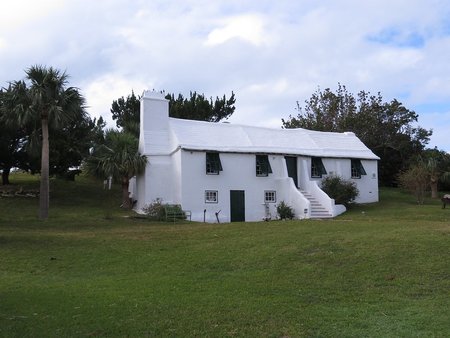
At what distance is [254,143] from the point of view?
3172 cm

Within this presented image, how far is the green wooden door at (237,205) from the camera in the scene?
1177 inches

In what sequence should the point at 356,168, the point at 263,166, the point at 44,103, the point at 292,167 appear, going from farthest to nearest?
1. the point at 356,168
2. the point at 292,167
3. the point at 263,166
4. the point at 44,103

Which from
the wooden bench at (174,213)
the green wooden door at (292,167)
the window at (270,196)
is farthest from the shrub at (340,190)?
the wooden bench at (174,213)

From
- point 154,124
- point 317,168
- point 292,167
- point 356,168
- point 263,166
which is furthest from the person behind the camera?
point 356,168

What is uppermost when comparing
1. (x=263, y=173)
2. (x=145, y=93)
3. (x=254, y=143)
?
(x=145, y=93)

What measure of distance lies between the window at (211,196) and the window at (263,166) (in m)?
3.17

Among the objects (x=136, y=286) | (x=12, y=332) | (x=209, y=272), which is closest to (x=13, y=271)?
(x=136, y=286)

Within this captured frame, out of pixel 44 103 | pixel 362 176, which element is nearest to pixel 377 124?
pixel 362 176

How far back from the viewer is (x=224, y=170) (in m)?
29.8

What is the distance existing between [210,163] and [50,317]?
866 inches

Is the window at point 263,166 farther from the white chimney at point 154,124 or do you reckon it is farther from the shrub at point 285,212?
the white chimney at point 154,124

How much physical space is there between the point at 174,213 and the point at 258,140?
8.18 meters

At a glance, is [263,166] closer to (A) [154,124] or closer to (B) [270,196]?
(B) [270,196]

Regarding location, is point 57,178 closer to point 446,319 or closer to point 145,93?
point 145,93
